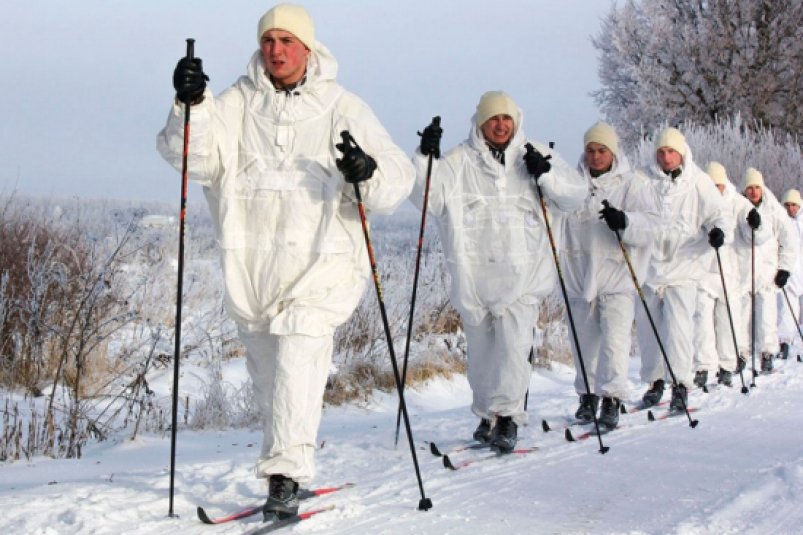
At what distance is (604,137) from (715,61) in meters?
20.7

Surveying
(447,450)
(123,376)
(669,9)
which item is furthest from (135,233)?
(669,9)

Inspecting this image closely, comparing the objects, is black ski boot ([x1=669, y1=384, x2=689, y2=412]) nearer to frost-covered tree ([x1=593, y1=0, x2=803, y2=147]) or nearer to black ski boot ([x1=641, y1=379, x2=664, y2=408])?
black ski boot ([x1=641, y1=379, x2=664, y2=408])

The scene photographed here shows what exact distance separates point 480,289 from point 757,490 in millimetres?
2382

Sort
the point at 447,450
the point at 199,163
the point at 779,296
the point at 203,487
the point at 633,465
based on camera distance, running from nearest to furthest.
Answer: the point at 199,163, the point at 203,487, the point at 633,465, the point at 447,450, the point at 779,296

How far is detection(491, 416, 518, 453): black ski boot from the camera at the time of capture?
6843 mm

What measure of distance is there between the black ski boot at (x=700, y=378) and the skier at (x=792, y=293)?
3.95 meters

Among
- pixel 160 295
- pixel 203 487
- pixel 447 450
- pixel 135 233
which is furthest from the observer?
pixel 160 295

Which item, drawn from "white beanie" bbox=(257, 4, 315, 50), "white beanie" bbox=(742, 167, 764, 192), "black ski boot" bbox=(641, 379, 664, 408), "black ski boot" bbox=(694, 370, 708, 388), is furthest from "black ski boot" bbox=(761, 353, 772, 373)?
"white beanie" bbox=(257, 4, 315, 50)

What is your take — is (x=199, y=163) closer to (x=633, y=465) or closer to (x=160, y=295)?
(x=633, y=465)

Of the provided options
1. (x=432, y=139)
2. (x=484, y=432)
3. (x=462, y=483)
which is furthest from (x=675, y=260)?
(x=462, y=483)

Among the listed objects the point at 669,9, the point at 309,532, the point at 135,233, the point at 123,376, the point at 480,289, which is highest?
the point at 669,9

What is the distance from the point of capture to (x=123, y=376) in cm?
870

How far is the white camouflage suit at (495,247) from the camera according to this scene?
7.19 meters

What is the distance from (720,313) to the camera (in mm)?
12164
